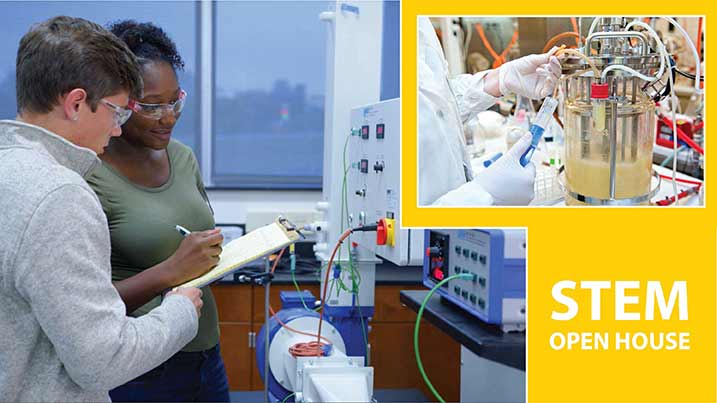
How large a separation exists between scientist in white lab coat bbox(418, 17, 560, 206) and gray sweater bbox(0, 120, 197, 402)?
68 centimetres

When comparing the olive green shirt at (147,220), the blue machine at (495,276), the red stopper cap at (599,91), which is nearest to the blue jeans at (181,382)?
the olive green shirt at (147,220)

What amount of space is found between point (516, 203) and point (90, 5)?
177 centimetres

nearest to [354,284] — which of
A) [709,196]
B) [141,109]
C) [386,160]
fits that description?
[386,160]

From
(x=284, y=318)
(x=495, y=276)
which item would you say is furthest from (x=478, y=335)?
(x=284, y=318)

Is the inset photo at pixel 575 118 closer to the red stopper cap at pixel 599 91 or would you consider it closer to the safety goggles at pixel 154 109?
the red stopper cap at pixel 599 91

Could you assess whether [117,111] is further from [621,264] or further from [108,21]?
[621,264]

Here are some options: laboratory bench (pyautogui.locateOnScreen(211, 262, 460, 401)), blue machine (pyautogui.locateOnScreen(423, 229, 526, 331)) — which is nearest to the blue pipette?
blue machine (pyautogui.locateOnScreen(423, 229, 526, 331))

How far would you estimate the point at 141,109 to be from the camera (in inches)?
72.7

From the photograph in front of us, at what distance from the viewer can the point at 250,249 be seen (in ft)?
5.95

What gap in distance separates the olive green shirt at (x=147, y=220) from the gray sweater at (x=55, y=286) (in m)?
0.48

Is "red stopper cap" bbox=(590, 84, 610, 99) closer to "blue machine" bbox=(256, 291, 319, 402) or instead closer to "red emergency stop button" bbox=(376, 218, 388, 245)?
"red emergency stop button" bbox=(376, 218, 388, 245)

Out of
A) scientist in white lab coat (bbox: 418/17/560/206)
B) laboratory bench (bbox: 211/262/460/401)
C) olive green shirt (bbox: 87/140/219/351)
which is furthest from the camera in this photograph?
laboratory bench (bbox: 211/262/460/401)

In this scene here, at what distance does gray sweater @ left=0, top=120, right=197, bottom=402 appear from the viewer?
1167 millimetres

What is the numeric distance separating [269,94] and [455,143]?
2.53 meters
